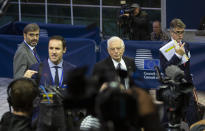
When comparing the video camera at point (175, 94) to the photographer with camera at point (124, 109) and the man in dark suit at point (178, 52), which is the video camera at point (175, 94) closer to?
the photographer with camera at point (124, 109)

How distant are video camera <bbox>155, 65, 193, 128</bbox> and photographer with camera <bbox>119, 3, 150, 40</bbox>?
8.63m

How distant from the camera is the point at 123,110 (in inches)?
101

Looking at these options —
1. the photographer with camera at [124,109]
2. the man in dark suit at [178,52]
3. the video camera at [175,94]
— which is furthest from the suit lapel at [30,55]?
the photographer with camera at [124,109]

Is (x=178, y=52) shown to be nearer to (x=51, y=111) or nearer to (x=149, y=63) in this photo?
(x=51, y=111)

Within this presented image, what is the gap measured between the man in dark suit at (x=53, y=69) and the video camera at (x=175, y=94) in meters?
1.40

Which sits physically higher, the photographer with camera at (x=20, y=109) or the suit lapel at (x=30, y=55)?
the suit lapel at (x=30, y=55)

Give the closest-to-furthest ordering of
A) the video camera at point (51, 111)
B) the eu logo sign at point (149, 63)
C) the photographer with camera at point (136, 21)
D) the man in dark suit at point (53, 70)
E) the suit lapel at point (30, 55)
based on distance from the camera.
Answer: the video camera at point (51, 111)
the man in dark suit at point (53, 70)
the suit lapel at point (30, 55)
the eu logo sign at point (149, 63)
the photographer with camera at point (136, 21)

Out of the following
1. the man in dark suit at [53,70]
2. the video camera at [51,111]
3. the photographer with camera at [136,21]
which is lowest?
the video camera at [51,111]

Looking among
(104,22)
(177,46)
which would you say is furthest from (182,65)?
(104,22)

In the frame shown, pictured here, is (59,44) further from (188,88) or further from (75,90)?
(75,90)

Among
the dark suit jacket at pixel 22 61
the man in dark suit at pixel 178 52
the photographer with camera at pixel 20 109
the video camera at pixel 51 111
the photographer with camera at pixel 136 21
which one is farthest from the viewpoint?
the photographer with camera at pixel 136 21

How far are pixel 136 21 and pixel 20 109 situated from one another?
925cm

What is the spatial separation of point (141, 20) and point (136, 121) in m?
10.5

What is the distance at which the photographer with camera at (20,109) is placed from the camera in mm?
4027
